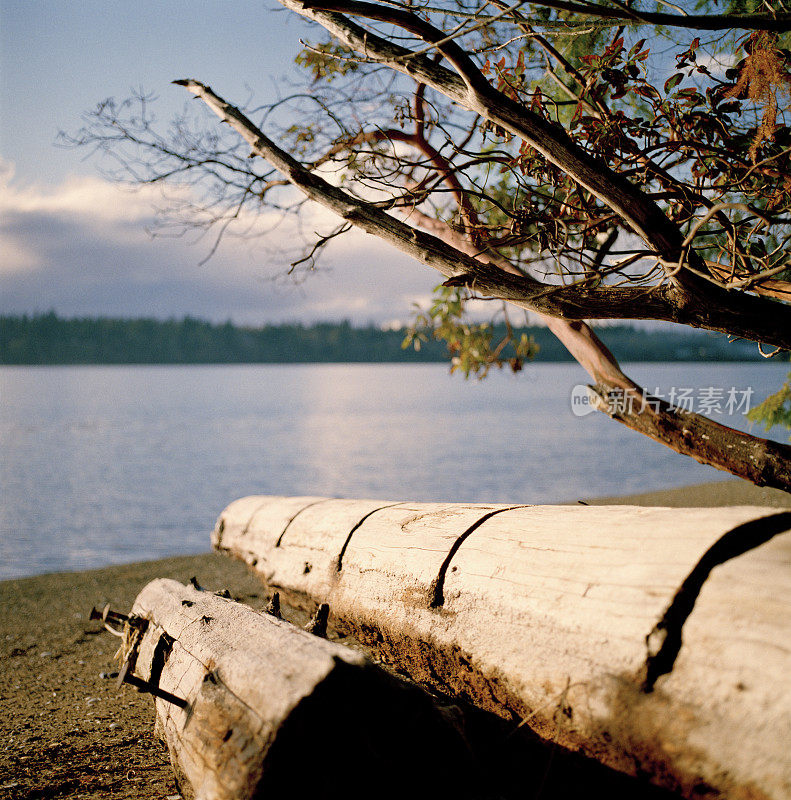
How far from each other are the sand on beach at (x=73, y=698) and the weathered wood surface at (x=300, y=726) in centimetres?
58

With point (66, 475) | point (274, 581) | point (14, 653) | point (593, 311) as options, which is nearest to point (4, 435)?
point (66, 475)

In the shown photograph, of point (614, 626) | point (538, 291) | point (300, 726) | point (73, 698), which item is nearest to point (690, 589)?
point (614, 626)

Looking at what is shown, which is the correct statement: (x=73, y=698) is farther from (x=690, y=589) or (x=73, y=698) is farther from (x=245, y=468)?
(x=245, y=468)

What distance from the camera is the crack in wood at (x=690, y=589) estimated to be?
1954mm

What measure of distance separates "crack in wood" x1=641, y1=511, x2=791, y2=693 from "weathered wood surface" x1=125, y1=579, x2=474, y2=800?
69 cm

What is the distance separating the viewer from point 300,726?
187cm

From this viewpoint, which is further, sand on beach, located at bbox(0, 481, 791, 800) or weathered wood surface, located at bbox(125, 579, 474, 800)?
sand on beach, located at bbox(0, 481, 791, 800)

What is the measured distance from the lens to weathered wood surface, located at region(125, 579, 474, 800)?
1.88m

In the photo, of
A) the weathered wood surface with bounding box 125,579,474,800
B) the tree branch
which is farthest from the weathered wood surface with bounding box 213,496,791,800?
the tree branch

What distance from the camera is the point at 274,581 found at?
13.8 feet

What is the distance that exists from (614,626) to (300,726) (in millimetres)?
1008

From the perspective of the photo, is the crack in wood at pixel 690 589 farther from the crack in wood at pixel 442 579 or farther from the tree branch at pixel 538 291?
the tree branch at pixel 538 291

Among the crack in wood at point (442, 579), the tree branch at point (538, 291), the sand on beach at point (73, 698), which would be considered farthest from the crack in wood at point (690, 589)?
the sand on beach at point (73, 698)

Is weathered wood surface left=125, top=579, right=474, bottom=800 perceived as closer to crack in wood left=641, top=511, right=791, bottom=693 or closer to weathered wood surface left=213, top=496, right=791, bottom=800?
weathered wood surface left=213, top=496, right=791, bottom=800
